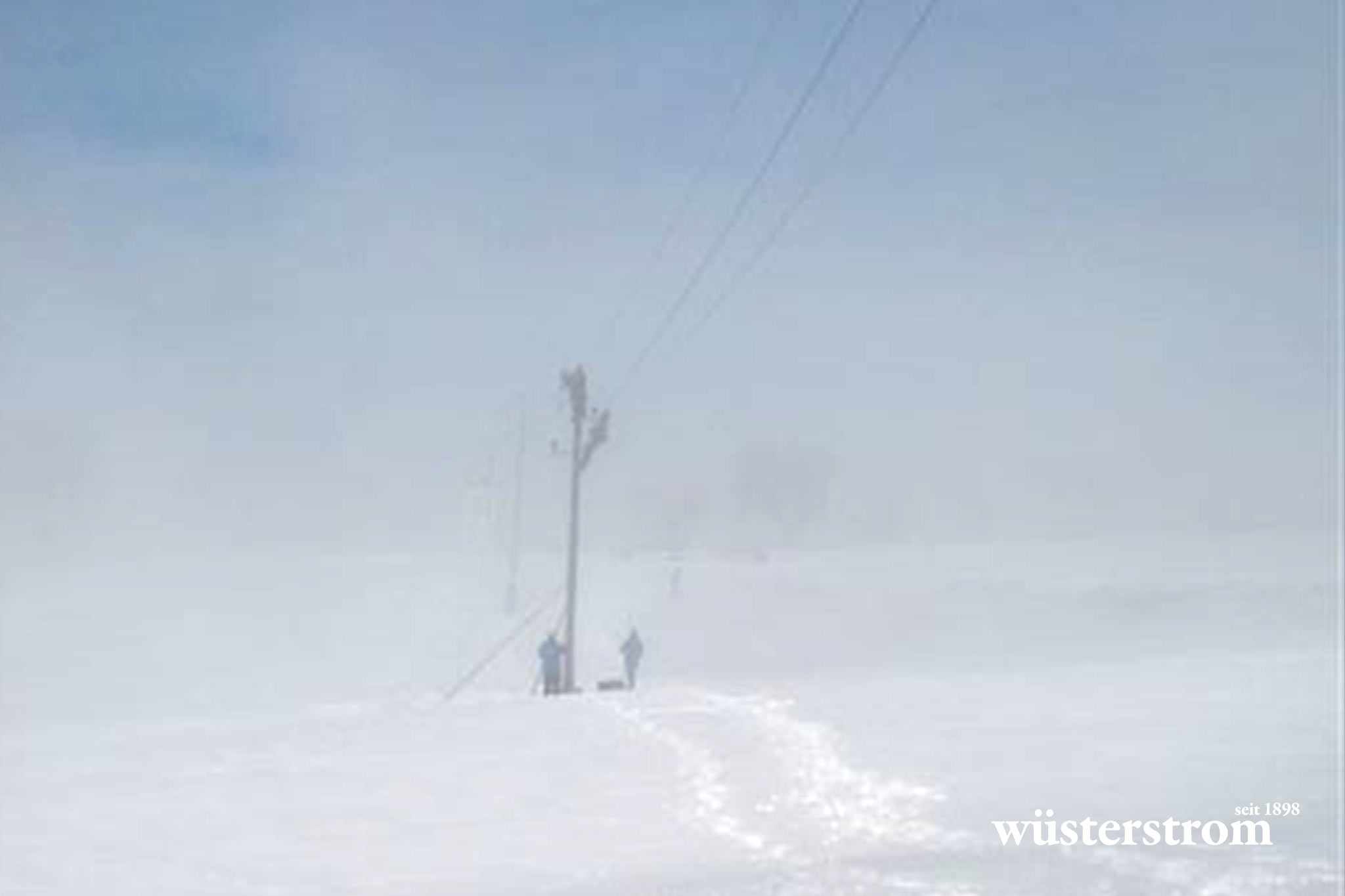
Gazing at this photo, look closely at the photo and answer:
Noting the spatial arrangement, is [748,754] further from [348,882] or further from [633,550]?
[633,550]

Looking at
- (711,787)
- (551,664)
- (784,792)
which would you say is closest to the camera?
(784,792)

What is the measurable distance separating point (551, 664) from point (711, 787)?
55.2 ft

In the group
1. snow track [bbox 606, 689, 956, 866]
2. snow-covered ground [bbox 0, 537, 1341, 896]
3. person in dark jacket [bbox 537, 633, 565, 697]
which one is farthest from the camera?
person in dark jacket [bbox 537, 633, 565, 697]

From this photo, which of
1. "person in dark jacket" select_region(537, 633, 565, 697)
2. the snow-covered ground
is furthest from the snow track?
"person in dark jacket" select_region(537, 633, 565, 697)

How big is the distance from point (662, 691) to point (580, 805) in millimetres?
9684

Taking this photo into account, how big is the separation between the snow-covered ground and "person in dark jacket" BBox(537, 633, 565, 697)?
4.93 m

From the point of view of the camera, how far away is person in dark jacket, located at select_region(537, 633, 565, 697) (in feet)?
89.6

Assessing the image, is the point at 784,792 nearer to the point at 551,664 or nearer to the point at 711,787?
the point at 711,787

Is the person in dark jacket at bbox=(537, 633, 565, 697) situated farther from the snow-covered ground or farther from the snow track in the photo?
the snow track

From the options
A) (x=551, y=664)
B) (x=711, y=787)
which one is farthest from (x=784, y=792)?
(x=551, y=664)

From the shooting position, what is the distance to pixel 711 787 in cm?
1102

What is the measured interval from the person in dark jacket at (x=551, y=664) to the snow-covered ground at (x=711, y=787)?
4.93 meters

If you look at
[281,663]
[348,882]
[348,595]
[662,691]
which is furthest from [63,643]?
[348,882]

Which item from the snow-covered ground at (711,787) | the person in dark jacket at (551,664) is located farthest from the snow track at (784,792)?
the person in dark jacket at (551,664)
